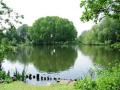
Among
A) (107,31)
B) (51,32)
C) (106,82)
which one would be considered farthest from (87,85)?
(51,32)

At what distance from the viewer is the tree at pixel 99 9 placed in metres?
9.73

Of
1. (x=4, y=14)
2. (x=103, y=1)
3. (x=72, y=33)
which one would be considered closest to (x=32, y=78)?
(x=4, y=14)

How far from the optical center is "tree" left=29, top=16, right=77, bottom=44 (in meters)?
139

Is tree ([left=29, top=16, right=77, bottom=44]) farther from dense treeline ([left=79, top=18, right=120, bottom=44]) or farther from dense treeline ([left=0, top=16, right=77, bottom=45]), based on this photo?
dense treeline ([left=79, top=18, right=120, bottom=44])

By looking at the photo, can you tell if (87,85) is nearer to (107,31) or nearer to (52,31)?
(107,31)

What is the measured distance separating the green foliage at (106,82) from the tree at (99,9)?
1803 mm

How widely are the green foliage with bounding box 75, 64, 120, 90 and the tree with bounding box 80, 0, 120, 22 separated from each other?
1.80 m

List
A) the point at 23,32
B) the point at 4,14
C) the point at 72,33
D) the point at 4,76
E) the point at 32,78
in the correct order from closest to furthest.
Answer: the point at 4,76
the point at 4,14
the point at 32,78
the point at 72,33
the point at 23,32

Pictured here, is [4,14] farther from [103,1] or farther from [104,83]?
[104,83]

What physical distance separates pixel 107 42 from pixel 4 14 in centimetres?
10069

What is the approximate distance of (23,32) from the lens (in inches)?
6594

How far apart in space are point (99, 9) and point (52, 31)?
13059 centimetres

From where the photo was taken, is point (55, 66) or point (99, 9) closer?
point (99, 9)

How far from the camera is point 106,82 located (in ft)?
31.2
